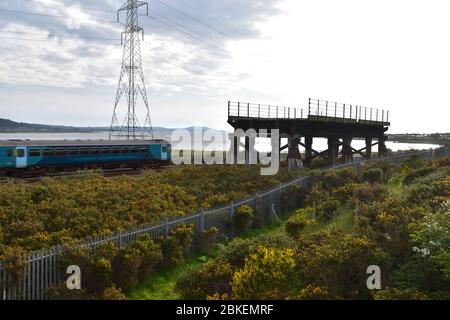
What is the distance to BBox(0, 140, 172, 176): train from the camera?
26719mm

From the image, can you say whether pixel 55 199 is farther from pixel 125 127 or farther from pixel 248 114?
pixel 125 127

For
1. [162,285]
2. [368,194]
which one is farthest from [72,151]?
[162,285]

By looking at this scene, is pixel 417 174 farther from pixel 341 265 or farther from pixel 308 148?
pixel 341 265

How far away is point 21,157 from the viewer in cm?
2694

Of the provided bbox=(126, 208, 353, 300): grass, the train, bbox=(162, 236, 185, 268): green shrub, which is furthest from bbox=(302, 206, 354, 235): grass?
the train

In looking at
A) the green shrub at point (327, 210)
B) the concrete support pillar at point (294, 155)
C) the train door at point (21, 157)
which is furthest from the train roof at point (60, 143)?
the green shrub at point (327, 210)

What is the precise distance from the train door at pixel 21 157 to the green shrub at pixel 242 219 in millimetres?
16214

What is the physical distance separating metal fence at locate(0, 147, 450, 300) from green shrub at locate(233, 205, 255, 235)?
22 centimetres

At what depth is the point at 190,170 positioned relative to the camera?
25938 mm

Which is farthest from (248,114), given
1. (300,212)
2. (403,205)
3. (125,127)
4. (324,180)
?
(125,127)

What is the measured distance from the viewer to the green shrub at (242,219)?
16.6m

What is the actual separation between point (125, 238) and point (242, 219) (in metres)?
5.77

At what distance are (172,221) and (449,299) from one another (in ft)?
26.6

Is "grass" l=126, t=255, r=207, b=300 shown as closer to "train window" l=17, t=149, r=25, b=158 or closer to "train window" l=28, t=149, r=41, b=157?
"train window" l=17, t=149, r=25, b=158
